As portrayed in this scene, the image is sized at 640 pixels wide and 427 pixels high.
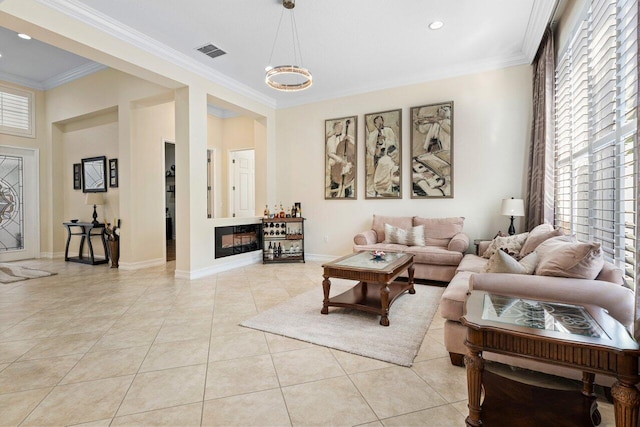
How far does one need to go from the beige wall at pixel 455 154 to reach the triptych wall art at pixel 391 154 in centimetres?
10

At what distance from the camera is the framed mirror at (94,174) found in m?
6.00

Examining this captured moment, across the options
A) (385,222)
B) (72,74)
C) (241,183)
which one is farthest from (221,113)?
(385,222)

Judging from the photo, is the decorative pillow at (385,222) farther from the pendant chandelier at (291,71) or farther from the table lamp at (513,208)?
the pendant chandelier at (291,71)

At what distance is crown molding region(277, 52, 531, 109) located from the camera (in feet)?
14.9

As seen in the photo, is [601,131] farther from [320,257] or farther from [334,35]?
[320,257]

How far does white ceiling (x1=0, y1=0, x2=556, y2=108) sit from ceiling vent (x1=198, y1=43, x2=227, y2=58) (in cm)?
9

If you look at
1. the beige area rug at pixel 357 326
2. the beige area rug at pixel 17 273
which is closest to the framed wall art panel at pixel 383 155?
the beige area rug at pixel 357 326

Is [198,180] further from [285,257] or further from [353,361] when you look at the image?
[353,361]

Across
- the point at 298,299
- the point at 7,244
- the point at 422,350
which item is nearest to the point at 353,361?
the point at 422,350

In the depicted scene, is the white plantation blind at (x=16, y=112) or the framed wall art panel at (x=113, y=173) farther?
the white plantation blind at (x=16, y=112)

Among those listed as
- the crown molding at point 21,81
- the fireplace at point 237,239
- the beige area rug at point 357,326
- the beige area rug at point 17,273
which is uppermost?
the crown molding at point 21,81

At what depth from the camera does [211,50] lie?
429cm

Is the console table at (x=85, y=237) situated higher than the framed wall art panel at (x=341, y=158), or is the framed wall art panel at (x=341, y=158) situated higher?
the framed wall art panel at (x=341, y=158)

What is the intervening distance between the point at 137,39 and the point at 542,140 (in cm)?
522
